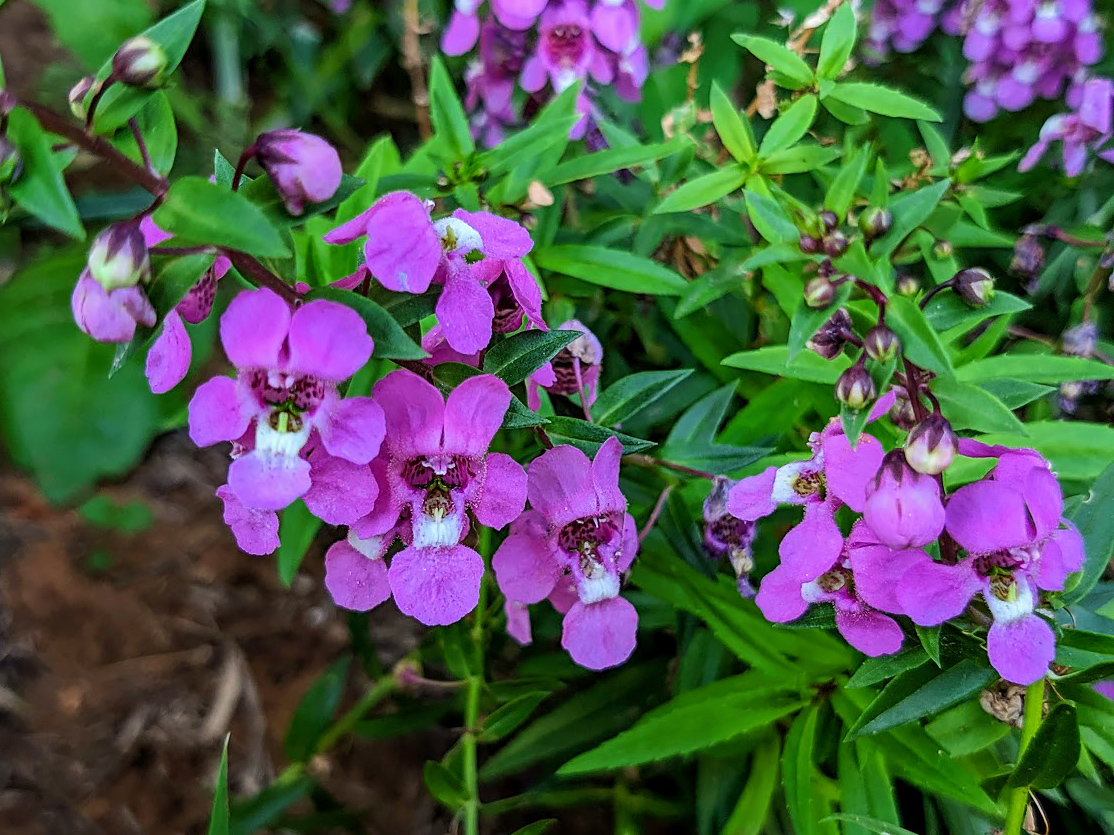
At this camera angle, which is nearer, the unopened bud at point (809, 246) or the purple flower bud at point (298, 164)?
the purple flower bud at point (298, 164)

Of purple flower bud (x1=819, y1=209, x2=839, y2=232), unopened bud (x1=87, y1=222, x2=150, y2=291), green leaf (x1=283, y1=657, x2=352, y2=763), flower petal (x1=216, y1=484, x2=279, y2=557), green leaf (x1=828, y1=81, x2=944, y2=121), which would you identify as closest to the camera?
unopened bud (x1=87, y1=222, x2=150, y2=291)

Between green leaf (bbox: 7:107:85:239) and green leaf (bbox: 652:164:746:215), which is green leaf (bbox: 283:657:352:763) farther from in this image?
green leaf (bbox: 7:107:85:239)

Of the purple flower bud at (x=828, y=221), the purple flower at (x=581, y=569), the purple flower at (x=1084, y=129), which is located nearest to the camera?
the purple flower at (x=581, y=569)

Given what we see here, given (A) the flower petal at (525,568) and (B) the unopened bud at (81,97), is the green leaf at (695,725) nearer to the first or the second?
(A) the flower petal at (525,568)

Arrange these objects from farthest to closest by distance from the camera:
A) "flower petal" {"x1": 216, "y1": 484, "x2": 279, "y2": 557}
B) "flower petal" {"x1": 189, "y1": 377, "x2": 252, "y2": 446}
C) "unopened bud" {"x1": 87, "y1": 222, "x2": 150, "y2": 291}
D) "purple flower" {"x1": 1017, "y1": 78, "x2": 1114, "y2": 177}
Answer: "purple flower" {"x1": 1017, "y1": 78, "x2": 1114, "y2": 177} < "flower petal" {"x1": 216, "y1": 484, "x2": 279, "y2": 557} < "flower petal" {"x1": 189, "y1": 377, "x2": 252, "y2": 446} < "unopened bud" {"x1": 87, "y1": 222, "x2": 150, "y2": 291}

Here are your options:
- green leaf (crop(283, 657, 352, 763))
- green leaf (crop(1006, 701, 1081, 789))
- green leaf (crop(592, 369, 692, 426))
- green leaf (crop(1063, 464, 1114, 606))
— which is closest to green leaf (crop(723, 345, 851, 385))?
green leaf (crop(592, 369, 692, 426))

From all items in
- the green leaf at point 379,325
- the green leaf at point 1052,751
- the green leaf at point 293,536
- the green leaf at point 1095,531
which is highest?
the green leaf at point 379,325

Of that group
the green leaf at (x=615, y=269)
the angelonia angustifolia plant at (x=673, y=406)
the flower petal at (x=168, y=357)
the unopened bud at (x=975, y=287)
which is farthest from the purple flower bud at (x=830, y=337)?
the flower petal at (x=168, y=357)
